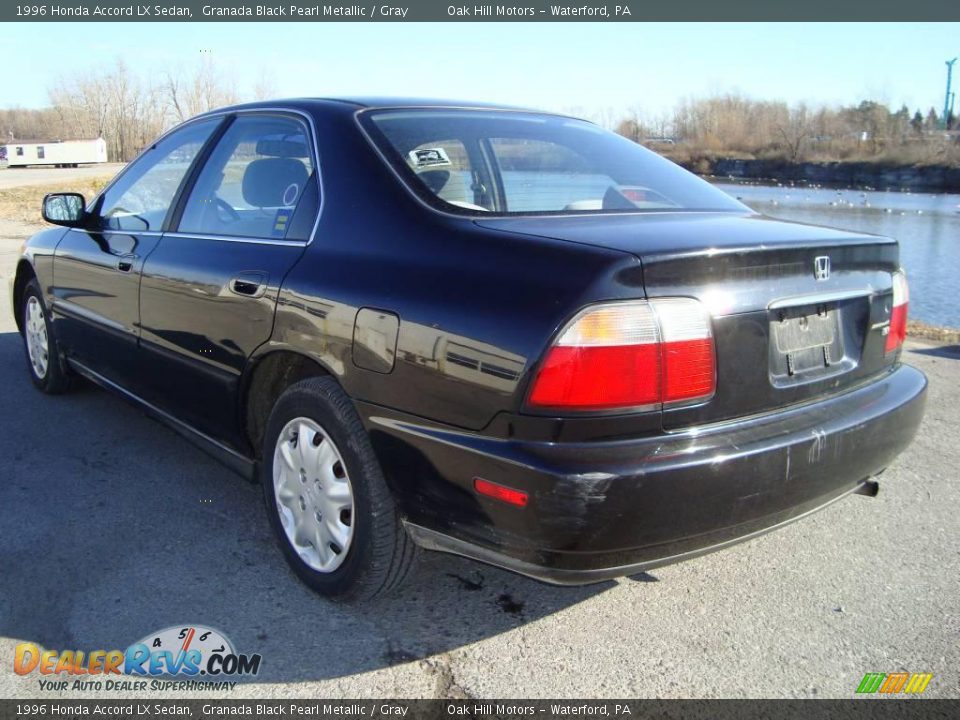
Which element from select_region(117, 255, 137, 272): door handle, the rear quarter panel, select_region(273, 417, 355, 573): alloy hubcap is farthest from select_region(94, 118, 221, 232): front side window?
select_region(273, 417, 355, 573): alloy hubcap

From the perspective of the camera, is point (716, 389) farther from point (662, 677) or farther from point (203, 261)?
point (203, 261)

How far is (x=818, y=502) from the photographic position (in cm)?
249

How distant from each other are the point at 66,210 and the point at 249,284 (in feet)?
6.45

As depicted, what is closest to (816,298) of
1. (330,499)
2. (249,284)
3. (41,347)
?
(330,499)

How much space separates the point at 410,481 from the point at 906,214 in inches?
1292

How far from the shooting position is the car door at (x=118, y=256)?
3.75 meters

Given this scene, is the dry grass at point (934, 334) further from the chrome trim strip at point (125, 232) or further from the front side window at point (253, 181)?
the chrome trim strip at point (125, 232)

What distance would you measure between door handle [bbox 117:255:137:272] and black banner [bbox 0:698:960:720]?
81.2 inches

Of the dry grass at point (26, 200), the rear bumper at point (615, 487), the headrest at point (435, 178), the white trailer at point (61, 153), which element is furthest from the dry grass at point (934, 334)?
the white trailer at point (61, 153)

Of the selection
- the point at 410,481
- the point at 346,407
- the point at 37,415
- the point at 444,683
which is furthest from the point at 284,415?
the point at 37,415

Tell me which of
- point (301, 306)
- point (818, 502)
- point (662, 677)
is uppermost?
point (301, 306)

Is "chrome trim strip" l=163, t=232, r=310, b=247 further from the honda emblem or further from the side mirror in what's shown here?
the honda emblem

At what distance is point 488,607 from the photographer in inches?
110

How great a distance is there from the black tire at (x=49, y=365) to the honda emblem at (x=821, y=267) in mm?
4169
